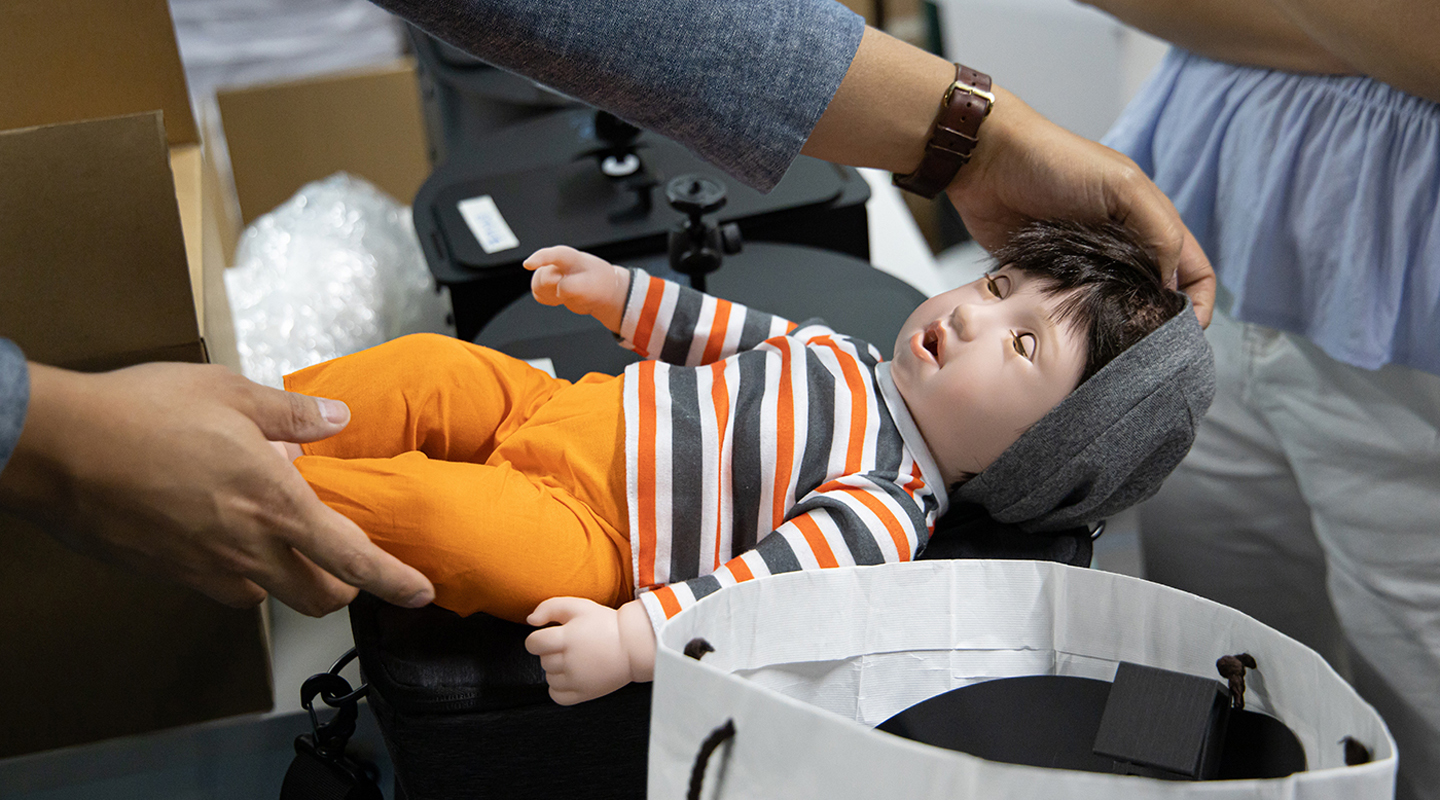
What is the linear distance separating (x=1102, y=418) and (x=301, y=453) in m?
0.53

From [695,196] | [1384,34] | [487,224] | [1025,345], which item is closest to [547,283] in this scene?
[695,196]

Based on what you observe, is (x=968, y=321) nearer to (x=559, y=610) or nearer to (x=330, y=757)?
(x=559, y=610)

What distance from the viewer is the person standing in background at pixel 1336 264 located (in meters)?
0.82

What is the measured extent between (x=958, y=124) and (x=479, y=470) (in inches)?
16.8

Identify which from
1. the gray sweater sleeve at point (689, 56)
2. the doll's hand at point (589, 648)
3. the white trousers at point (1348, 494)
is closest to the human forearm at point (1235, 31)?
the white trousers at point (1348, 494)

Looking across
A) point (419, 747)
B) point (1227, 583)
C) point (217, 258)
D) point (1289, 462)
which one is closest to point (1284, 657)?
point (419, 747)

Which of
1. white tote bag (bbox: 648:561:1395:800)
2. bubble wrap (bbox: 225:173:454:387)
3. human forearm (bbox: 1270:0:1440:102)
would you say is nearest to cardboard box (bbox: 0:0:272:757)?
bubble wrap (bbox: 225:173:454:387)

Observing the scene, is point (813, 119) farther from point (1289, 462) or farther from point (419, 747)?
point (1289, 462)

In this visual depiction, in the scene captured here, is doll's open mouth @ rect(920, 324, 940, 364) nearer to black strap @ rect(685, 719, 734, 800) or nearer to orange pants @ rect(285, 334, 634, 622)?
orange pants @ rect(285, 334, 634, 622)

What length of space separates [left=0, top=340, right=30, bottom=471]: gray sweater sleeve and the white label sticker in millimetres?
532

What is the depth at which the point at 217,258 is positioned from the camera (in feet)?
3.20

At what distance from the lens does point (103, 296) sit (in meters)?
0.70

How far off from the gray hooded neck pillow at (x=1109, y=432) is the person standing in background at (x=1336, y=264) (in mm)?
228

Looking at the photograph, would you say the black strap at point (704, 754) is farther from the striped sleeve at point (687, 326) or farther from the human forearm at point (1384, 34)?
the human forearm at point (1384, 34)
